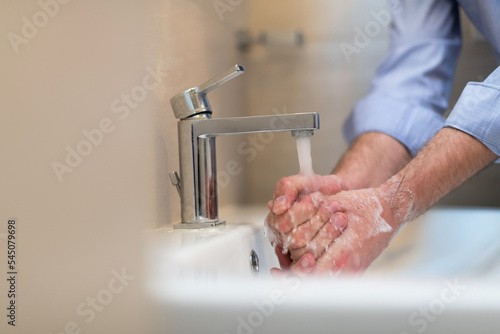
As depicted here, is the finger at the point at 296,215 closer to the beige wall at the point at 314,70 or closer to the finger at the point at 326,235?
the finger at the point at 326,235

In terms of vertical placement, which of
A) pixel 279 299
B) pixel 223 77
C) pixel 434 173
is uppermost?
pixel 223 77

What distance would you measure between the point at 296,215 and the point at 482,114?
0.80 feet

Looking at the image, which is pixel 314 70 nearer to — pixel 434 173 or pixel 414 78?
pixel 414 78

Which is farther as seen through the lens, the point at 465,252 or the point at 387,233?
the point at 465,252

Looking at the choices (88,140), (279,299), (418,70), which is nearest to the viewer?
(279,299)

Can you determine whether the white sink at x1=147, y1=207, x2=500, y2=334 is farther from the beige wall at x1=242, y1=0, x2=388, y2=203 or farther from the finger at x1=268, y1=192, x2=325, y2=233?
the beige wall at x1=242, y1=0, x2=388, y2=203

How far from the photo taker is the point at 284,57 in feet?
4.12

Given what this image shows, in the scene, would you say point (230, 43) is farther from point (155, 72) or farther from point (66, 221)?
point (66, 221)

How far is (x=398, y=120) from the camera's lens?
0.91 metres

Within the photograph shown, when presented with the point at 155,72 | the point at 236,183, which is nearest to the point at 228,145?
the point at 236,183

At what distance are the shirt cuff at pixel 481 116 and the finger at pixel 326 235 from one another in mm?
184

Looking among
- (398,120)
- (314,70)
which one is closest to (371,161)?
(398,120)

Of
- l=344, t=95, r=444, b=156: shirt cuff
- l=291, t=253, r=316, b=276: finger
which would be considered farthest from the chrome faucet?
l=344, t=95, r=444, b=156: shirt cuff

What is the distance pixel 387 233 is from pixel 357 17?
77 cm
